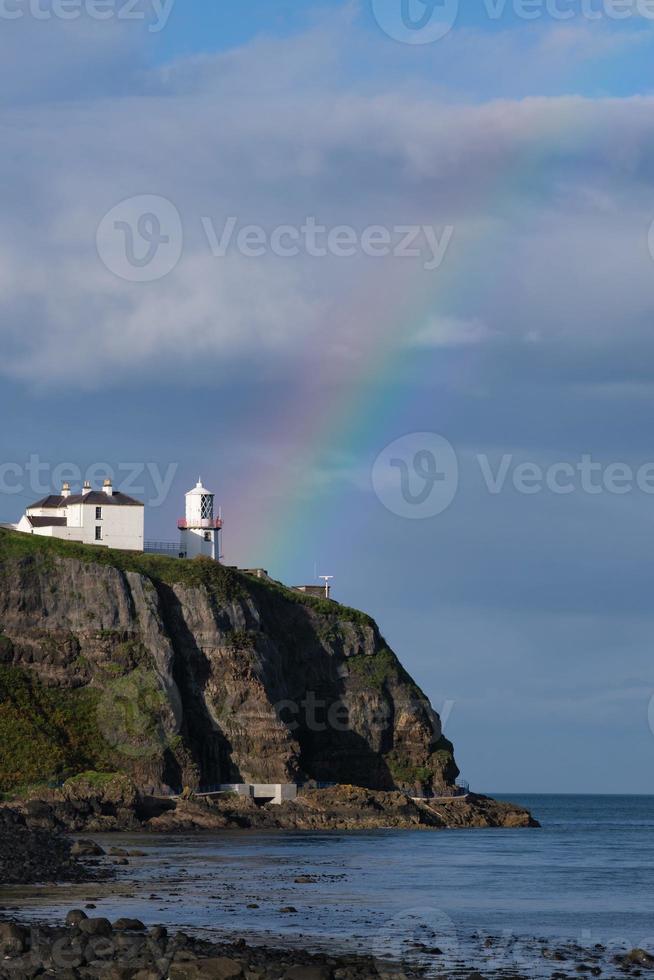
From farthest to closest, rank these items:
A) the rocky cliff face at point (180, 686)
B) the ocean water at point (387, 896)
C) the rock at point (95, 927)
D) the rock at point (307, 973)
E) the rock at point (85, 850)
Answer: the rocky cliff face at point (180, 686), the rock at point (85, 850), the ocean water at point (387, 896), the rock at point (95, 927), the rock at point (307, 973)

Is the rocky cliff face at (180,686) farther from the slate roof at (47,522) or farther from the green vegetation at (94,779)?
the slate roof at (47,522)

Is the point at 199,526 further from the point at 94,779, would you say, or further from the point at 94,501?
the point at 94,779

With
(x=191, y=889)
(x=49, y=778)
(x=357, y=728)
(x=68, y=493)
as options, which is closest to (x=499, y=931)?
(x=191, y=889)

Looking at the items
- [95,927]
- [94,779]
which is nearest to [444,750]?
[94,779]

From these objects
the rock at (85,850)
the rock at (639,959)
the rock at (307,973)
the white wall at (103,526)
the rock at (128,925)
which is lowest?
the rock at (639,959)

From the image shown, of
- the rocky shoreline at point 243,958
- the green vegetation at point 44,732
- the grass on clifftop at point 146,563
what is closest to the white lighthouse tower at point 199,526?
the grass on clifftop at point 146,563

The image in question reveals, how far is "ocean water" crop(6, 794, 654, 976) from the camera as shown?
48156mm

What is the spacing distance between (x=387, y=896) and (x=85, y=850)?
68.2 ft

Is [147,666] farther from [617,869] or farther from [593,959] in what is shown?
[593,959]

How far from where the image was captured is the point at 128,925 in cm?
4503

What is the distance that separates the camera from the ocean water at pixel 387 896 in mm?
48156

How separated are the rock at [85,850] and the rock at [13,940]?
36.1 meters

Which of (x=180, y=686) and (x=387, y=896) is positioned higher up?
(x=180, y=686)

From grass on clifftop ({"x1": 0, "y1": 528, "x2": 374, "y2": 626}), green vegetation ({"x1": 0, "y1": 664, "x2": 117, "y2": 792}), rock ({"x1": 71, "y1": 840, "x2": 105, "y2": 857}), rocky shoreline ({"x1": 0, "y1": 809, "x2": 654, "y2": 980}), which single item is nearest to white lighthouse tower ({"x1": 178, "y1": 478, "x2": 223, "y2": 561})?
grass on clifftop ({"x1": 0, "y1": 528, "x2": 374, "y2": 626})
